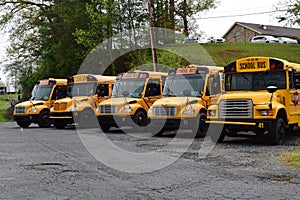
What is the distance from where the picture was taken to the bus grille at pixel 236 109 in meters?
13.0

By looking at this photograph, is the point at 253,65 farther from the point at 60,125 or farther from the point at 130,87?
the point at 60,125

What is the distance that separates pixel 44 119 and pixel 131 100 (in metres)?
7.08

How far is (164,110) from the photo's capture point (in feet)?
51.9

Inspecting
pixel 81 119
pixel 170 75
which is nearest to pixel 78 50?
pixel 81 119

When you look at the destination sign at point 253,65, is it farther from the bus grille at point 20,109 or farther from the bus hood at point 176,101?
the bus grille at point 20,109

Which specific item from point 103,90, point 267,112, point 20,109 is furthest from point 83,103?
point 267,112

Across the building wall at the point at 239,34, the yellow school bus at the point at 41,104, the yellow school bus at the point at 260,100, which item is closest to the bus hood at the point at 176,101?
the yellow school bus at the point at 260,100

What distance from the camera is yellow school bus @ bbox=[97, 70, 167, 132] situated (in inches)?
714

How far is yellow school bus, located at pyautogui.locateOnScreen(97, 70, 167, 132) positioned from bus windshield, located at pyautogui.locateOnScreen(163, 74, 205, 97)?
1.93 metres

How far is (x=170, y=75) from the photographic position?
17016 mm

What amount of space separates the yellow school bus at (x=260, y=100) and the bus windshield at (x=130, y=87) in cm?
503

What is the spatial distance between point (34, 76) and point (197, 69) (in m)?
31.3

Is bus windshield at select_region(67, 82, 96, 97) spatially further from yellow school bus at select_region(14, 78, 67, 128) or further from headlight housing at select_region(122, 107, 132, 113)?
headlight housing at select_region(122, 107, 132, 113)

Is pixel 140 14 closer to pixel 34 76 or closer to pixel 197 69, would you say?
pixel 34 76
